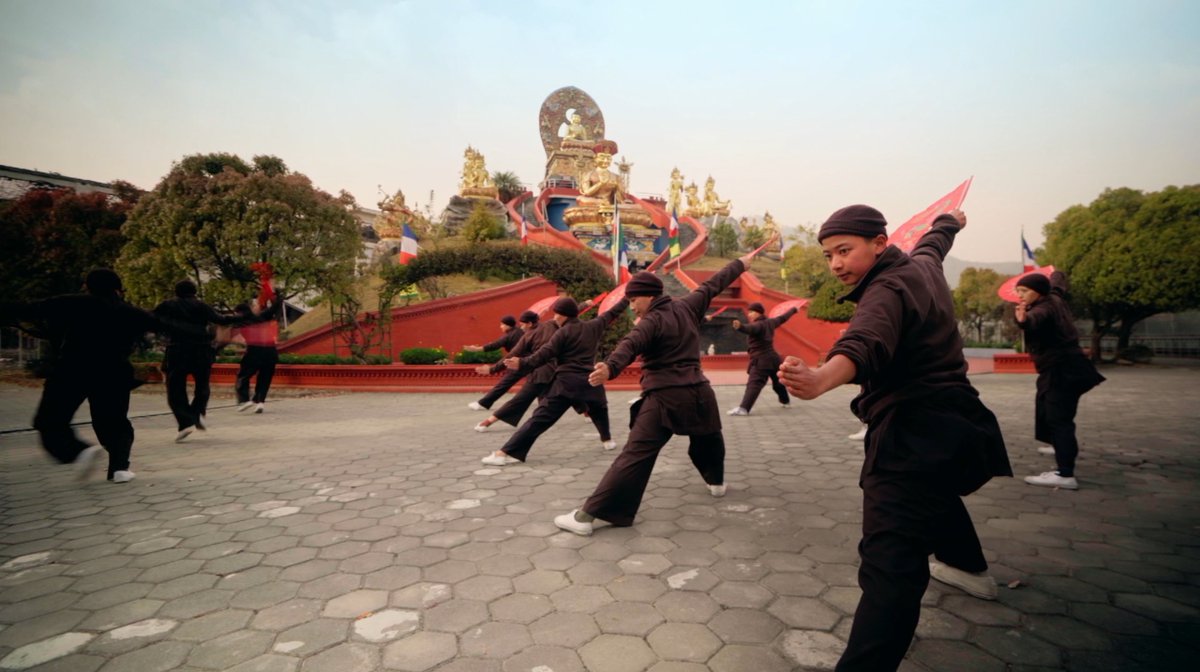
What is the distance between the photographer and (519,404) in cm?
645

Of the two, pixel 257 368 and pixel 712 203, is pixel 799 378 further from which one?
pixel 712 203

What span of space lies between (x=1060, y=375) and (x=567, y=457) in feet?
15.0

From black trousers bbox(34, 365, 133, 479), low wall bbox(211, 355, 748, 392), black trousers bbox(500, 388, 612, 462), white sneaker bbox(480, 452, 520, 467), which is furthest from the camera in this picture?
low wall bbox(211, 355, 748, 392)

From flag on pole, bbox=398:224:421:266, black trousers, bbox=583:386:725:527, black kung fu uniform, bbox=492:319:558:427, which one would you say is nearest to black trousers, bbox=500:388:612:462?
black kung fu uniform, bbox=492:319:558:427

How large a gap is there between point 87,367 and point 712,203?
3868 cm

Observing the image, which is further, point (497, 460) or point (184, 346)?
point (184, 346)

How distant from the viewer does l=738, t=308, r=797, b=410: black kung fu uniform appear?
8539 mm

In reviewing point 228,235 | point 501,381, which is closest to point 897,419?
point 501,381

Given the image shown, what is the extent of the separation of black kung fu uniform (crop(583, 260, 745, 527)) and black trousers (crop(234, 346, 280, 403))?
772 cm

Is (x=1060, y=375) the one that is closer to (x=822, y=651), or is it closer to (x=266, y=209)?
(x=822, y=651)

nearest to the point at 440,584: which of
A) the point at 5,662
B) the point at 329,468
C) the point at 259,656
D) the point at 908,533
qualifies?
the point at 259,656

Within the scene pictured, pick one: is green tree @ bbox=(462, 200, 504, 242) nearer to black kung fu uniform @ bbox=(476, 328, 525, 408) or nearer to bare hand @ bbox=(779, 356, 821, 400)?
black kung fu uniform @ bbox=(476, 328, 525, 408)

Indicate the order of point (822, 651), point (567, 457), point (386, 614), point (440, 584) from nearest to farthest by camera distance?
1. point (822, 651)
2. point (386, 614)
3. point (440, 584)
4. point (567, 457)

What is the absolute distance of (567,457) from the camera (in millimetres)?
5883
